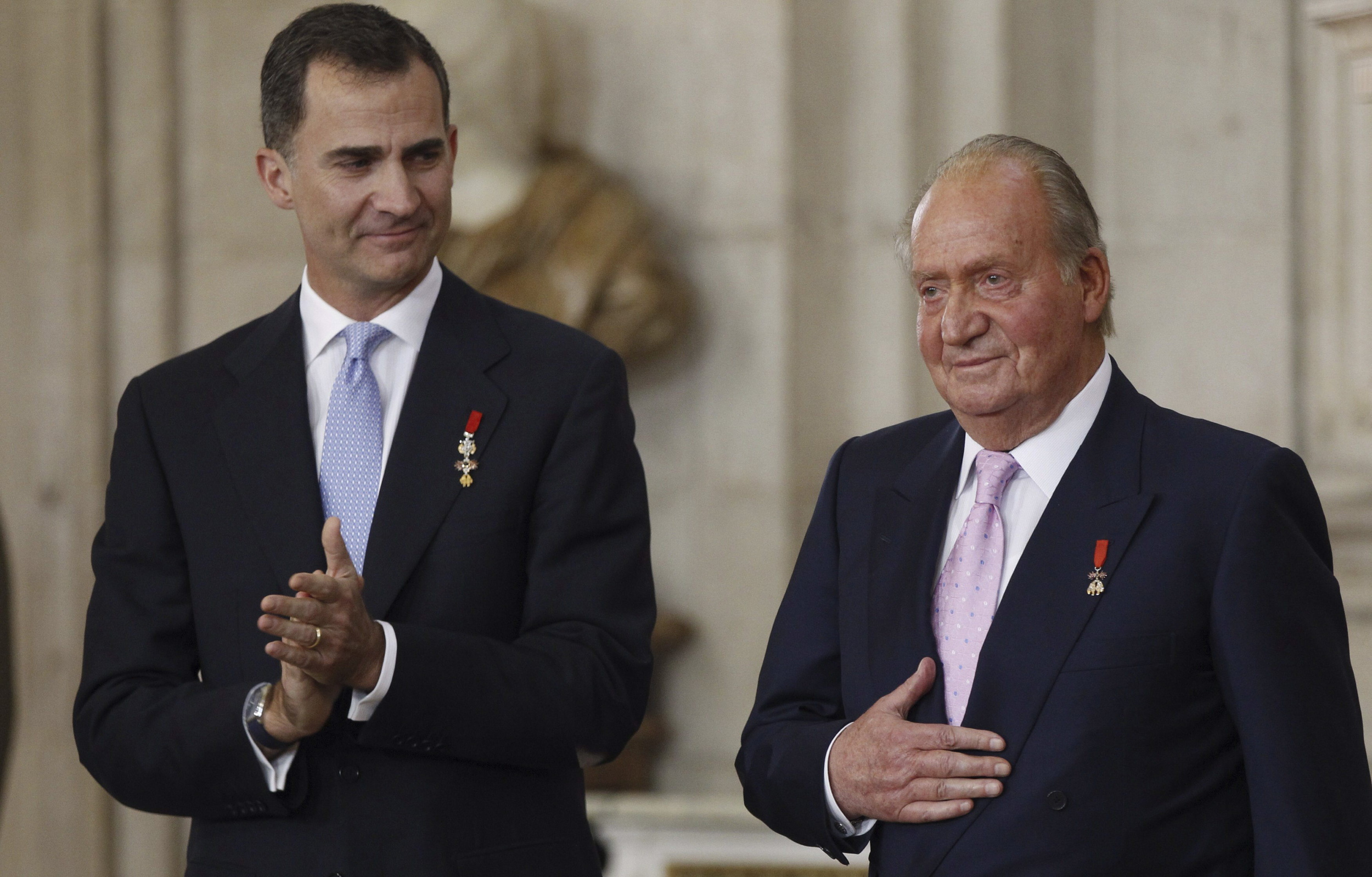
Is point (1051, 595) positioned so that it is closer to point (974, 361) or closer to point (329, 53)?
point (974, 361)

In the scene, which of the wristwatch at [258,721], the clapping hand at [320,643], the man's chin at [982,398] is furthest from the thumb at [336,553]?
the man's chin at [982,398]

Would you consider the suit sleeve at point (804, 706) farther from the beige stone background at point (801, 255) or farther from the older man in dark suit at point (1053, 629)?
Answer: the beige stone background at point (801, 255)

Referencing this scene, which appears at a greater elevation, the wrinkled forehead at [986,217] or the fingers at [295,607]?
the wrinkled forehead at [986,217]

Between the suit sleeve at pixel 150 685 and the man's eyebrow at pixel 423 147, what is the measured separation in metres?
0.57

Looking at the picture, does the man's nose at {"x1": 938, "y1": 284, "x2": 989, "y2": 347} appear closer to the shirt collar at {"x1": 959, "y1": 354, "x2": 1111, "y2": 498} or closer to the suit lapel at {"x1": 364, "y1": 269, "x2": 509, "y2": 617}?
the shirt collar at {"x1": 959, "y1": 354, "x2": 1111, "y2": 498}

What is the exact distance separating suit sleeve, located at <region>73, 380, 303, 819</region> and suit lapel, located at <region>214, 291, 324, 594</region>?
14cm

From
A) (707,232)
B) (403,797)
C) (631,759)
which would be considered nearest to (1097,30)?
(707,232)

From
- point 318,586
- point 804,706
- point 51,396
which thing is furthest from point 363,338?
point 51,396

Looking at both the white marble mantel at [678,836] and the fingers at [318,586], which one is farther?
the white marble mantel at [678,836]

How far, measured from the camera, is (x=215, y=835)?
2.48 m

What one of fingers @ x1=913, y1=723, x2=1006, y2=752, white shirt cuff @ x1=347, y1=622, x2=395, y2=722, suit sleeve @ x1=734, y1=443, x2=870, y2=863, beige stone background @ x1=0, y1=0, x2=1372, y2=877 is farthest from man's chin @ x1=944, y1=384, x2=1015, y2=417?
beige stone background @ x1=0, y1=0, x2=1372, y2=877

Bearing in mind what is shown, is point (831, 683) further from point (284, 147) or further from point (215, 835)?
point (284, 147)

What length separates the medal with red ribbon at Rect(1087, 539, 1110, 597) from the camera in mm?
2201

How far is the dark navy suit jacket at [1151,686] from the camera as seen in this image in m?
2.10
